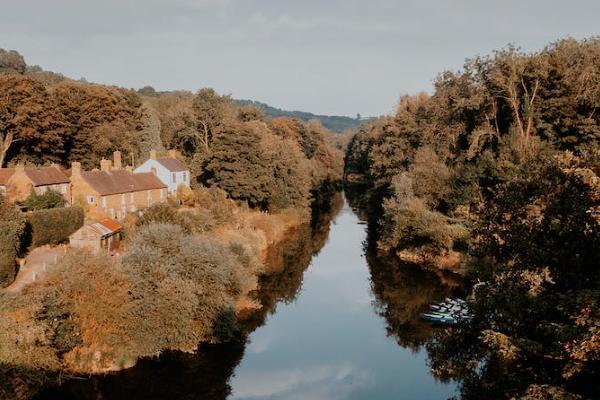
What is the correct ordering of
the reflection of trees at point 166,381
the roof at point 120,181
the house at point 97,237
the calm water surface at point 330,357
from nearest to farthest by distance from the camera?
the reflection of trees at point 166,381, the calm water surface at point 330,357, the house at point 97,237, the roof at point 120,181

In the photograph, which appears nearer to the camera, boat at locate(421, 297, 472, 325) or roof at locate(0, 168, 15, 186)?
boat at locate(421, 297, 472, 325)

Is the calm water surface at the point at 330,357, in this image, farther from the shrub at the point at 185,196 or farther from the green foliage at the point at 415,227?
the shrub at the point at 185,196

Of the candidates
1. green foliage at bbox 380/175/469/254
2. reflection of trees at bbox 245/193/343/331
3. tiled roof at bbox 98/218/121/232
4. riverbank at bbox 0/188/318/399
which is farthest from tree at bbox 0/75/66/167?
green foliage at bbox 380/175/469/254

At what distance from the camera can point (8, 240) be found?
27609mm

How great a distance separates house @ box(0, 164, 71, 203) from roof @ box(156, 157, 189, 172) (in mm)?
12773

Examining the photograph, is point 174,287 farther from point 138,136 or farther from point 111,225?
point 138,136

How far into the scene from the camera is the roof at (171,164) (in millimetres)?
57656

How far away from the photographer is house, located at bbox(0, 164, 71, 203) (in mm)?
42500

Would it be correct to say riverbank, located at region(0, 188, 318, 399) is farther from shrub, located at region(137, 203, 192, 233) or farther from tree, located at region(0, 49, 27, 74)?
tree, located at region(0, 49, 27, 74)

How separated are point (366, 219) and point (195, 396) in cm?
6040

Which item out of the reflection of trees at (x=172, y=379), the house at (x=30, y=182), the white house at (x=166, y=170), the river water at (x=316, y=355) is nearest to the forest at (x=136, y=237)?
the reflection of trees at (x=172, y=379)

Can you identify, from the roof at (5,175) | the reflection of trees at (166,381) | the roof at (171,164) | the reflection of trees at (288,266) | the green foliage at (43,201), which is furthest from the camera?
the roof at (171,164)

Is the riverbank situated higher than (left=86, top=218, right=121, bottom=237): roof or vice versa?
(left=86, top=218, right=121, bottom=237): roof

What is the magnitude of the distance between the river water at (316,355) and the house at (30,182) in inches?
777
